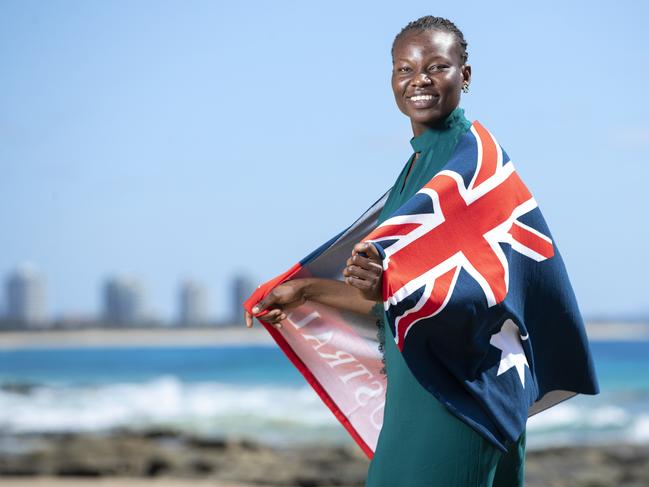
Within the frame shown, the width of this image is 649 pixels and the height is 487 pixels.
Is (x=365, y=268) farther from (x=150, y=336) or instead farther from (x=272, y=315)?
(x=150, y=336)

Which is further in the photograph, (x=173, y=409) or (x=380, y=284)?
(x=173, y=409)

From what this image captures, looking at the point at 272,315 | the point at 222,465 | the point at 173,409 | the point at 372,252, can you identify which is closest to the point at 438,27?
the point at 372,252

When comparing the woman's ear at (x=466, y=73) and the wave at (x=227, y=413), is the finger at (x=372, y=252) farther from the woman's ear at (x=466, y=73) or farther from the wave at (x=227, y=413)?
the wave at (x=227, y=413)

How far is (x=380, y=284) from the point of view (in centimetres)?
218

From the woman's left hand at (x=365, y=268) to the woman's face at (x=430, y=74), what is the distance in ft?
1.34

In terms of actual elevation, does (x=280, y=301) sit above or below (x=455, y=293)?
below

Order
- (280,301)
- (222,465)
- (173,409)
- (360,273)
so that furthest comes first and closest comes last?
1. (173,409)
2. (222,465)
3. (280,301)
4. (360,273)

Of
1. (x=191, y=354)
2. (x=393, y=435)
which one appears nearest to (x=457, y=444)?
(x=393, y=435)

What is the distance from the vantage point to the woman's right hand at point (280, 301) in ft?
8.96

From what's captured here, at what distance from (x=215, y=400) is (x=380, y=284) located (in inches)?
789

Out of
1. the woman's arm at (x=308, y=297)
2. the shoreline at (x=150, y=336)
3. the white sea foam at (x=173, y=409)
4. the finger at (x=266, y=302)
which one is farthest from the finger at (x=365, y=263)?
the shoreline at (x=150, y=336)

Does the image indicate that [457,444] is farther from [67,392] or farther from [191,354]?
[191,354]

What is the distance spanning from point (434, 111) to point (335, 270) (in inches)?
22.3

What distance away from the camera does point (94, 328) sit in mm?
47188
